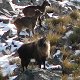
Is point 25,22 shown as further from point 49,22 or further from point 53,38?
point 53,38

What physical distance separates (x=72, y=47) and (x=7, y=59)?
265cm

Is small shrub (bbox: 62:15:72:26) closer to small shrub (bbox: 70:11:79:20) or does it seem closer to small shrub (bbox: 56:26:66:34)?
small shrub (bbox: 70:11:79:20)

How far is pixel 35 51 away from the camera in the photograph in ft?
37.8

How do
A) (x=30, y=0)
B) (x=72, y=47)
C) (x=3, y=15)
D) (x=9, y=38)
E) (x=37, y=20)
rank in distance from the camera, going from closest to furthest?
(x=72, y=47) → (x=9, y=38) → (x=37, y=20) → (x=3, y=15) → (x=30, y=0)

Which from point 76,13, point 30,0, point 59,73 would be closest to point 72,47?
point 59,73

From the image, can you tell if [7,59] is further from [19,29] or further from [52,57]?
[19,29]

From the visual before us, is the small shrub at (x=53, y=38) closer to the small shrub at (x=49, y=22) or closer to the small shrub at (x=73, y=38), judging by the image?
the small shrub at (x=73, y=38)

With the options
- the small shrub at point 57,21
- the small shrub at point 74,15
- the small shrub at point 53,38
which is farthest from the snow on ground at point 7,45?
the small shrub at point 74,15

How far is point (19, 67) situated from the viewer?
1222cm

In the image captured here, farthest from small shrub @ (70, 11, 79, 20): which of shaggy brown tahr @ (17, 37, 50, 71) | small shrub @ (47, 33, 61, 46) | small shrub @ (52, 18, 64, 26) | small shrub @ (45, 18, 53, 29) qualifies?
shaggy brown tahr @ (17, 37, 50, 71)

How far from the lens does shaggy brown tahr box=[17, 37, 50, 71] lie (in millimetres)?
11461

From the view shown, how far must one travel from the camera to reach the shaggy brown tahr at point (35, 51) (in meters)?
11.5

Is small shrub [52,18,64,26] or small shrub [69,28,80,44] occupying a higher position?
small shrub [69,28,80,44]

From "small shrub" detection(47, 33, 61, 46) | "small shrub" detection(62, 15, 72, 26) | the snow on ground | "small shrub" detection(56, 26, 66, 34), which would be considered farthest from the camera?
"small shrub" detection(62, 15, 72, 26)
